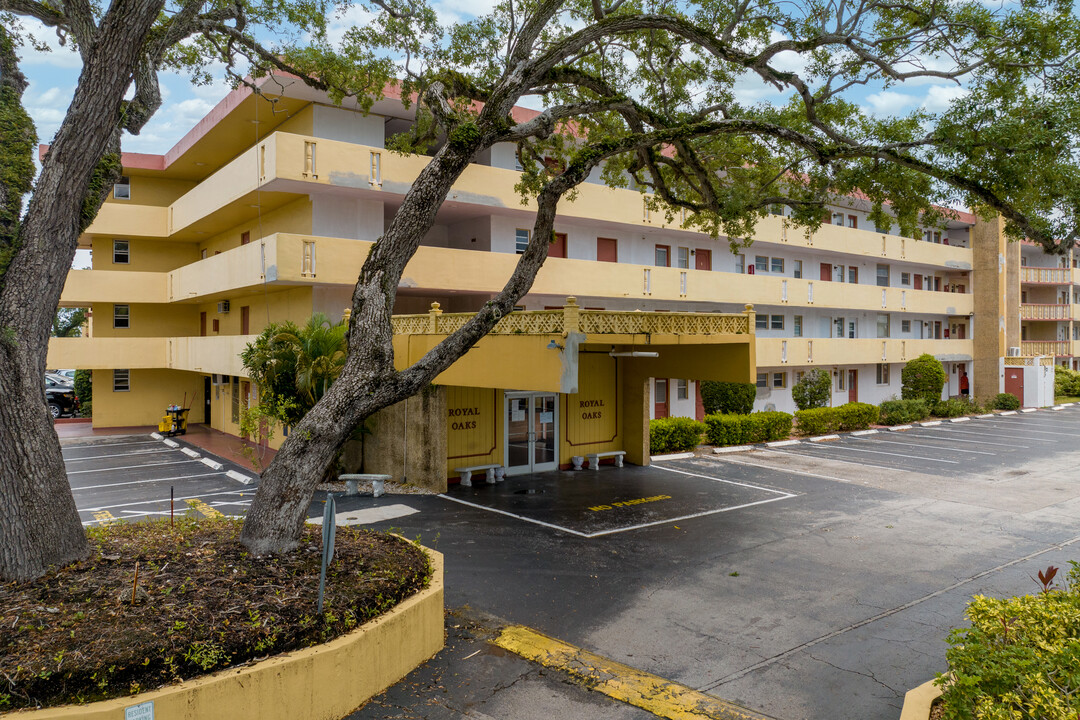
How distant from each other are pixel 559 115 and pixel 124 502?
12360mm

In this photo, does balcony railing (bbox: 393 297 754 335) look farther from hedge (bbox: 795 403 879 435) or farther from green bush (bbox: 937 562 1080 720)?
hedge (bbox: 795 403 879 435)

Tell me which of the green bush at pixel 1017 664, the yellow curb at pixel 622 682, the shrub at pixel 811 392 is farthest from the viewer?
the shrub at pixel 811 392

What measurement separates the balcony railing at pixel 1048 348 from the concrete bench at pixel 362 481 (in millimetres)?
42703

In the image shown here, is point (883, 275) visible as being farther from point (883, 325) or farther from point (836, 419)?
point (836, 419)

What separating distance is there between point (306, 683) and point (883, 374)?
122 ft

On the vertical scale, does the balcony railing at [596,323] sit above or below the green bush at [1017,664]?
above

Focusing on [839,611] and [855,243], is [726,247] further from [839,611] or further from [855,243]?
[839,611]

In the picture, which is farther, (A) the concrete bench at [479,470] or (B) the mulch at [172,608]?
(A) the concrete bench at [479,470]

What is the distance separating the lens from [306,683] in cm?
619

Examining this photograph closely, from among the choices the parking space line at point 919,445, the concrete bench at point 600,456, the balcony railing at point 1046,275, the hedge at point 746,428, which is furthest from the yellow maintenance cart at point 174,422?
the balcony railing at point 1046,275

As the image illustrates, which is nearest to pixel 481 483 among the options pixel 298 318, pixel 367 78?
pixel 298 318

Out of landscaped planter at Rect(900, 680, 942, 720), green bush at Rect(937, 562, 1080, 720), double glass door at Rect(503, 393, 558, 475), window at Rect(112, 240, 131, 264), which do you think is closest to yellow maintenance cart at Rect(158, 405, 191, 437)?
window at Rect(112, 240, 131, 264)

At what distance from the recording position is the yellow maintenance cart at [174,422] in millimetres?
26375

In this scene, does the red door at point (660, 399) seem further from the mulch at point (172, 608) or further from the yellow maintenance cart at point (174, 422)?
the mulch at point (172, 608)
